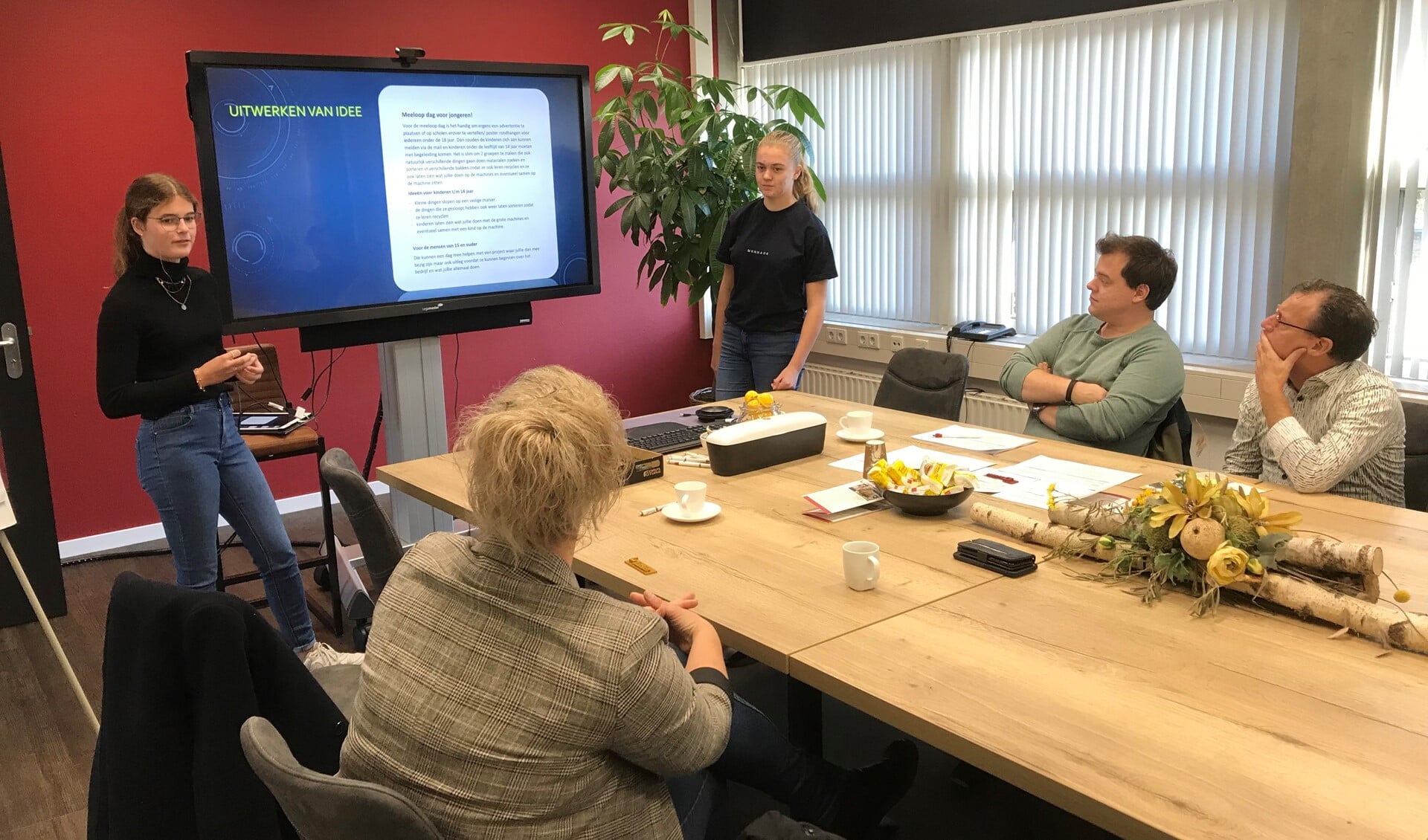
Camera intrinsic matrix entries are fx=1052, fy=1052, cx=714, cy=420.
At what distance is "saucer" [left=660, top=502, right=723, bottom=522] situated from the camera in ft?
7.73

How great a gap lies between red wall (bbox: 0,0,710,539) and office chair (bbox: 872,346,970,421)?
2702 mm

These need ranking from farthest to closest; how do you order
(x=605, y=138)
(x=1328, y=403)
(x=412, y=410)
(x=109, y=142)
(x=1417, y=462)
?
1. (x=605, y=138)
2. (x=109, y=142)
3. (x=412, y=410)
4. (x=1417, y=462)
5. (x=1328, y=403)

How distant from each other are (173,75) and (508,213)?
193cm

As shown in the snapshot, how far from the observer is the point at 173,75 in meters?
4.69

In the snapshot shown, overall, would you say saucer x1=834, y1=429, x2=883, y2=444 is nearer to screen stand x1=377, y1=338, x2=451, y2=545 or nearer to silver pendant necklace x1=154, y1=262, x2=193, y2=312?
screen stand x1=377, y1=338, x2=451, y2=545

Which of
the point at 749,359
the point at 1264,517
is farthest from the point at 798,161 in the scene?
the point at 1264,517

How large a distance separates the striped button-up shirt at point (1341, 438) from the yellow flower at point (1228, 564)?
2.45 ft

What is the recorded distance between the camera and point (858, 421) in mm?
3096

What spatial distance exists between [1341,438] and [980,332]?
2532 millimetres

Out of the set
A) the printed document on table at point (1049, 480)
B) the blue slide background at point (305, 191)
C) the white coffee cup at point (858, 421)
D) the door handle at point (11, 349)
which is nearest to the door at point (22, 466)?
the door handle at point (11, 349)

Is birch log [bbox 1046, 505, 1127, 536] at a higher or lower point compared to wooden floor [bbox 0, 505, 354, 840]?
higher

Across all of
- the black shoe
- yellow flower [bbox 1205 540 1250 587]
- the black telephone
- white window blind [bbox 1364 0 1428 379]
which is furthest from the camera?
the black telephone

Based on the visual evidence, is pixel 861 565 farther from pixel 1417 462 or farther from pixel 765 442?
pixel 1417 462

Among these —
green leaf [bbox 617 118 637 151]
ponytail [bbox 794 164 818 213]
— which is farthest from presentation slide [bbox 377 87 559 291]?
green leaf [bbox 617 118 637 151]
